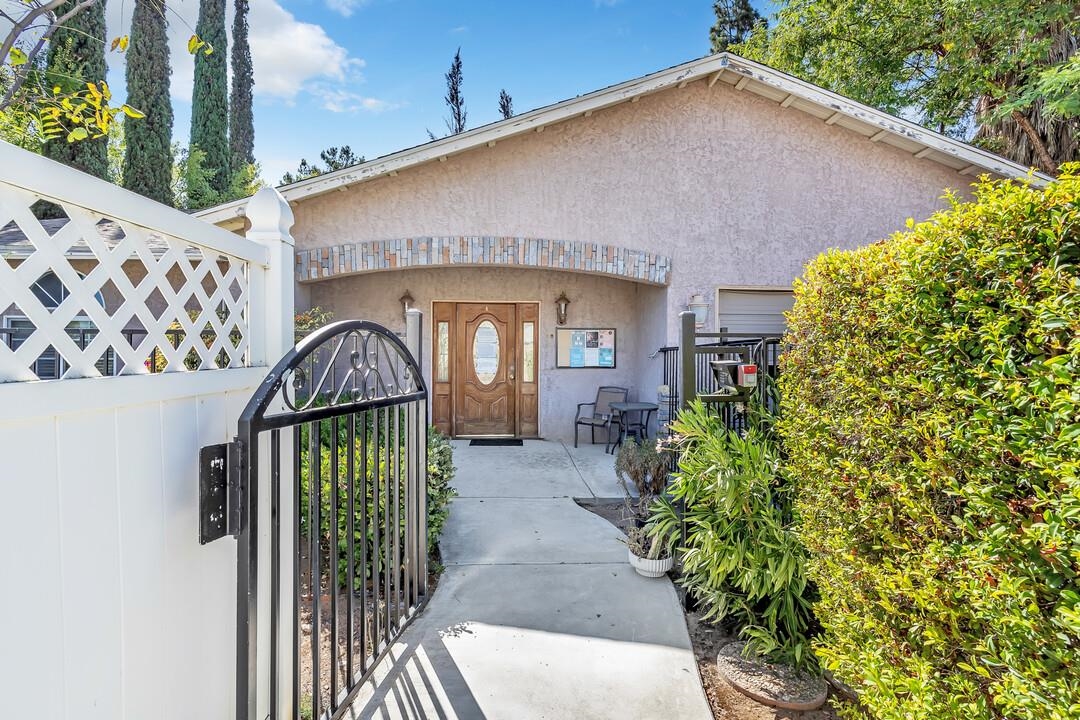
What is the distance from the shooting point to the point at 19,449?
3.41ft

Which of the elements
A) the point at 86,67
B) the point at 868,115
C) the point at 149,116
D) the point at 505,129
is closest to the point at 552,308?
the point at 505,129

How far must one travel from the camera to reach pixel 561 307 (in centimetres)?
822

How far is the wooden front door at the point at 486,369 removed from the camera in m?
8.39

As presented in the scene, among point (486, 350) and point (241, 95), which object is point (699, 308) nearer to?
point (486, 350)

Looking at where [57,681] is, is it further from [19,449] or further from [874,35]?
[874,35]

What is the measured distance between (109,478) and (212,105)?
20846 millimetres

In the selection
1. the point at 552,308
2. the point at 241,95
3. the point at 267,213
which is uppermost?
the point at 241,95

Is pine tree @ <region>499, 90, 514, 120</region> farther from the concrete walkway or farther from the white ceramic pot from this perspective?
the white ceramic pot

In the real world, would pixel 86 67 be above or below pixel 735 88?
above

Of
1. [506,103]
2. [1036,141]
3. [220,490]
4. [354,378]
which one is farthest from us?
[506,103]

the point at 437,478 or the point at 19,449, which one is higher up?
the point at 19,449

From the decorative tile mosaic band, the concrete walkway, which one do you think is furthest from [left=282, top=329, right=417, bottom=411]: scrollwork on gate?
the decorative tile mosaic band

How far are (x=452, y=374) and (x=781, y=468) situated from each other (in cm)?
638

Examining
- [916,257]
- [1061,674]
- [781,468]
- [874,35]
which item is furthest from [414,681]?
[874,35]
